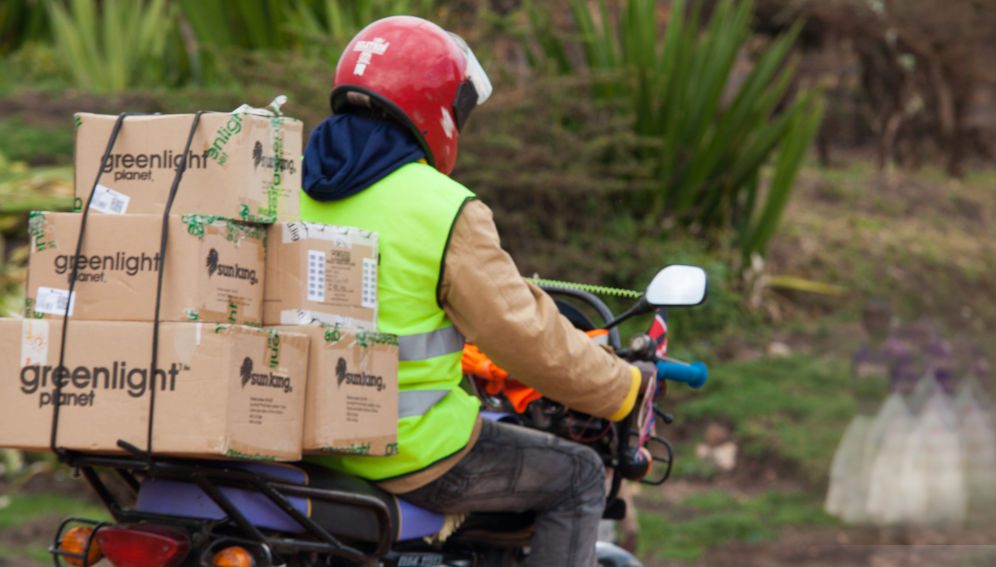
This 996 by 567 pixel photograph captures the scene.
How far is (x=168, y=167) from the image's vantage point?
3094mm

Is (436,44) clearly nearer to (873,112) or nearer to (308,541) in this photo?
(308,541)

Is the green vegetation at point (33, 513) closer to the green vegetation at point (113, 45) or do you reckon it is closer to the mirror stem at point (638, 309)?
the mirror stem at point (638, 309)

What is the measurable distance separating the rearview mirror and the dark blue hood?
0.75 m

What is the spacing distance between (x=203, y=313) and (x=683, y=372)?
59.8 inches

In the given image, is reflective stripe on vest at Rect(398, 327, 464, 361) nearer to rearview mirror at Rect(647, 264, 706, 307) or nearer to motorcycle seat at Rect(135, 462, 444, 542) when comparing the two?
motorcycle seat at Rect(135, 462, 444, 542)

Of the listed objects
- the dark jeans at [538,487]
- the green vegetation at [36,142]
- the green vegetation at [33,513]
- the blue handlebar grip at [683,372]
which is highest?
the blue handlebar grip at [683,372]

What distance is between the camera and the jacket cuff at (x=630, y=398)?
145 inches

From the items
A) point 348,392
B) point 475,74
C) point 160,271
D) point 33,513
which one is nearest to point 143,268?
point 160,271

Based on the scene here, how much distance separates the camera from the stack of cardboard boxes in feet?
9.41

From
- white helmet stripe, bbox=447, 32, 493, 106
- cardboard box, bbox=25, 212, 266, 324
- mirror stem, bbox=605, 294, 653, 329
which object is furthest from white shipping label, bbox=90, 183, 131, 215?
mirror stem, bbox=605, 294, 653, 329

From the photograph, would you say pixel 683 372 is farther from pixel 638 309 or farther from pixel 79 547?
pixel 79 547

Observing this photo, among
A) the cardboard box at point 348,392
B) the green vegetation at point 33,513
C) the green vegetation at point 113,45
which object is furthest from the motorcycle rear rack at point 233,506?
the green vegetation at point 113,45

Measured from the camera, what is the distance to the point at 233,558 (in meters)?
2.96

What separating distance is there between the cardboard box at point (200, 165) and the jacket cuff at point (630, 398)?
3.53 ft
